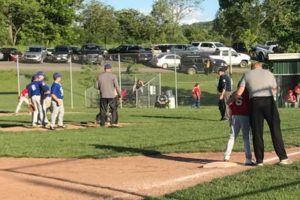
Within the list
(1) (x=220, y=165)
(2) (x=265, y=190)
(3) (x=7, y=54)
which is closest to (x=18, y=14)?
(3) (x=7, y=54)

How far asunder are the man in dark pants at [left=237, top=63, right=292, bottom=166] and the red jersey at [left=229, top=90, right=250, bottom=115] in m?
0.18

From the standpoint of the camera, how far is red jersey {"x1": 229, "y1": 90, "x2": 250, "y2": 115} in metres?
9.84

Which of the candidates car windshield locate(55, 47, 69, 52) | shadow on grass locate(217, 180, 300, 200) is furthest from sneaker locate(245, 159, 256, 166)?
car windshield locate(55, 47, 69, 52)

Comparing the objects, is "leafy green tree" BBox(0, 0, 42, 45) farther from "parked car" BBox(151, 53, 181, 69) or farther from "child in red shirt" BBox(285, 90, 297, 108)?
"child in red shirt" BBox(285, 90, 297, 108)

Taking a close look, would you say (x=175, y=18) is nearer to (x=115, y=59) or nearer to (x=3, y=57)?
(x=3, y=57)

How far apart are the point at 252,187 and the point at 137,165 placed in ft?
10.2

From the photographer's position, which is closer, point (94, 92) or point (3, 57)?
point (94, 92)

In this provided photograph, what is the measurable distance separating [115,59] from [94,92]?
34.5ft

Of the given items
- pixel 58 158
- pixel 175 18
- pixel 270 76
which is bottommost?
pixel 58 158

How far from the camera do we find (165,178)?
8.91m

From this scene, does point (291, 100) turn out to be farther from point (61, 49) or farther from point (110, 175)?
point (61, 49)

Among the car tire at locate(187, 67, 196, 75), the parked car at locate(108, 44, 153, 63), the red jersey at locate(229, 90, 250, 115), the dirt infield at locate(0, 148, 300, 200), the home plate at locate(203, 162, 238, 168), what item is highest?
the parked car at locate(108, 44, 153, 63)

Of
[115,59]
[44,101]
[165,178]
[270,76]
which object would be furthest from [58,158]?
[115,59]

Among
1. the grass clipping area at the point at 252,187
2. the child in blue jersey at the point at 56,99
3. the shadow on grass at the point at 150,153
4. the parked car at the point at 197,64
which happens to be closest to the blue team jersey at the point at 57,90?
the child in blue jersey at the point at 56,99
